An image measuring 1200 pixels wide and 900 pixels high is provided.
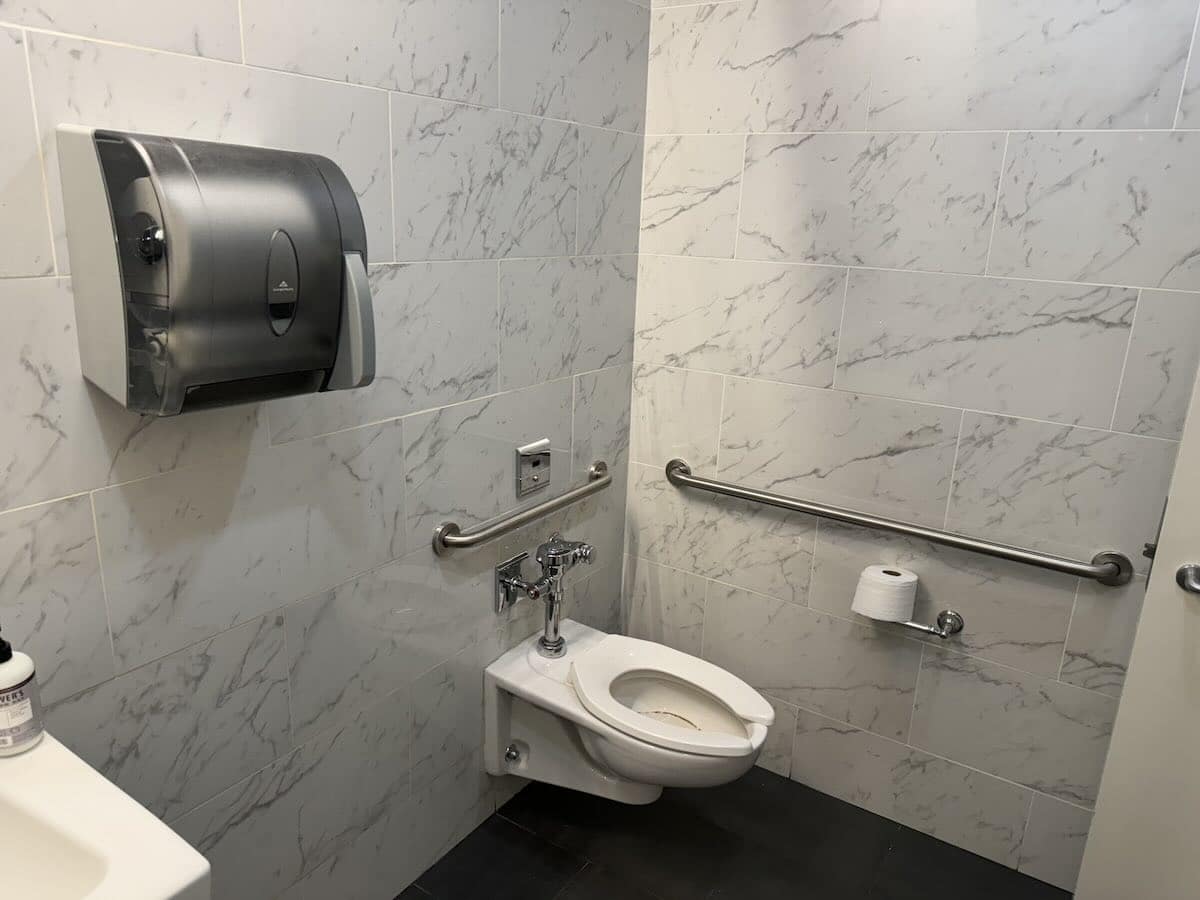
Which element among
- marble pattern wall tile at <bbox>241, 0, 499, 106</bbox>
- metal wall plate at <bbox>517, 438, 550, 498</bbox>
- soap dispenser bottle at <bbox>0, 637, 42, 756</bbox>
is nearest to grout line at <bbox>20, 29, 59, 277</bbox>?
marble pattern wall tile at <bbox>241, 0, 499, 106</bbox>

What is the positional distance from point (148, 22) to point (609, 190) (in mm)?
1144

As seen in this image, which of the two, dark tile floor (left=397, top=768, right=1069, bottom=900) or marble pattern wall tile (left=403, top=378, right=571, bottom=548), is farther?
dark tile floor (left=397, top=768, right=1069, bottom=900)

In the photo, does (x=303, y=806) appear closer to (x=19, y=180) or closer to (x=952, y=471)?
(x=19, y=180)

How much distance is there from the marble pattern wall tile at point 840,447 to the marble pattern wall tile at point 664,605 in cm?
37

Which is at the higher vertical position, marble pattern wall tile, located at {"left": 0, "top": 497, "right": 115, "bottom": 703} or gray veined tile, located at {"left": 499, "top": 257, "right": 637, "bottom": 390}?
gray veined tile, located at {"left": 499, "top": 257, "right": 637, "bottom": 390}

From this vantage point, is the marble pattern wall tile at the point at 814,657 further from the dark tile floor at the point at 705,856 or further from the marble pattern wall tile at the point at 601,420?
the marble pattern wall tile at the point at 601,420

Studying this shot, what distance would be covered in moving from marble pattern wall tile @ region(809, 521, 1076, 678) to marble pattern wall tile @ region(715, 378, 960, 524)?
0.09m

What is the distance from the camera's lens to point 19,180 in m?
1.02

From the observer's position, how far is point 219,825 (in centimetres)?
144

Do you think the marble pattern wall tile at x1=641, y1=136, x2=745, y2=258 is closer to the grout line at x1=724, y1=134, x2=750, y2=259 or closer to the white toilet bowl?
the grout line at x1=724, y1=134, x2=750, y2=259

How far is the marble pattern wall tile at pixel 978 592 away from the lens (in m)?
1.85

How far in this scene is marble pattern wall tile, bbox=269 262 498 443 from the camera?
1455mm

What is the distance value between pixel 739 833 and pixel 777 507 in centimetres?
83

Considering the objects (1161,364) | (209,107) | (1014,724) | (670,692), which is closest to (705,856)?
(670,692)
